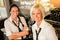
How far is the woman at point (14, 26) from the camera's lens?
98.6 inches

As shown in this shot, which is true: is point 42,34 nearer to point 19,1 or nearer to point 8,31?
point 8,31

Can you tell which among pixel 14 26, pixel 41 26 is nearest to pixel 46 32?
pixel 41 26

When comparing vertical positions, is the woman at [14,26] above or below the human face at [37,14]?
below

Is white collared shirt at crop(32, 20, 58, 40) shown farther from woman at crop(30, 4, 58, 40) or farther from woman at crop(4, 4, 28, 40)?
woman at crop(4, 4, 28, 40)

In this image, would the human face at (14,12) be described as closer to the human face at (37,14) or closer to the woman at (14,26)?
the woman at (14,26)

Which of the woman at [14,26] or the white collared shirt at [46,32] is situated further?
the woman at [14,26]

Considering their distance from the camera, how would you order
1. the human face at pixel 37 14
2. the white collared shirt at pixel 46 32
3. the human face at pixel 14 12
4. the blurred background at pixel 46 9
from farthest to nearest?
1. the blurred background at pixel 46 9
2. the human face at pixel 14 12
3. the human face at pixel 37 14
4. the white collared shirt at pixel 46 32

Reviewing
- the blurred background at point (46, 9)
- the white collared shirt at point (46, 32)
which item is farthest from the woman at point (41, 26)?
the blurred background at point (46, 9)

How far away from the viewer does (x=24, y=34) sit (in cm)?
259

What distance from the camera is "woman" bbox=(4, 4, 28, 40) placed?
250 centimetres

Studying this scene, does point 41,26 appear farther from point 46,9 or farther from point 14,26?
point 46,9

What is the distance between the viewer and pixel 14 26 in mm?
2531

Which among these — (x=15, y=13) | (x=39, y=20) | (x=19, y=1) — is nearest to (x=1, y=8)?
(x=19, y=1)

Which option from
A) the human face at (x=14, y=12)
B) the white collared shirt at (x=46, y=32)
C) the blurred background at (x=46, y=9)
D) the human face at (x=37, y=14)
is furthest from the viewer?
the blurred background at (x=46, y=9)
